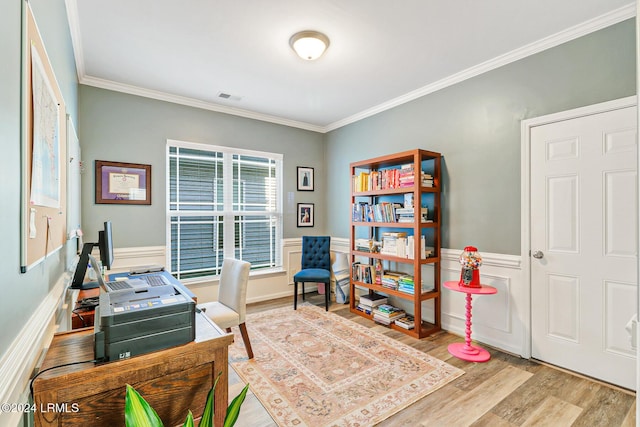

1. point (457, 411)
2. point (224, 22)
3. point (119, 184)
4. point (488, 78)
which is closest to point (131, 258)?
point (119, 184)

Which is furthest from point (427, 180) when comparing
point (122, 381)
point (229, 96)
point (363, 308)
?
point (122, 381)

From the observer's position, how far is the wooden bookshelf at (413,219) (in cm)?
315

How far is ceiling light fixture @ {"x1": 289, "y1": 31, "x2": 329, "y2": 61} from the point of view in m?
2.43

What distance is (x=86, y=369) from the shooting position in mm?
999

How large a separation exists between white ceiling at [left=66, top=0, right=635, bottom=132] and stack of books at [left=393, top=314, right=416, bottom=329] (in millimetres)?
2630

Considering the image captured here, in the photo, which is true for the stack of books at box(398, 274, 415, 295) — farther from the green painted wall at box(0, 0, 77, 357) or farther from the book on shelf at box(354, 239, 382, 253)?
the green painted wall at box(0, 0, 77, 357)

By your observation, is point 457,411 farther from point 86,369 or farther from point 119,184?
point 119,184

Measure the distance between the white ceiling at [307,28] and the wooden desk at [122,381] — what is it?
7.20 feet

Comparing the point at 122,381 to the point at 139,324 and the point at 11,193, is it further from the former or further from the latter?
the point at 11,193

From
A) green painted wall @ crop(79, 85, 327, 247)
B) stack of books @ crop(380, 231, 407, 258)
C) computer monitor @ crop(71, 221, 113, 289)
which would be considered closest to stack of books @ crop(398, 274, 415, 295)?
stack of books @ crop(380, 231, 407, 258)

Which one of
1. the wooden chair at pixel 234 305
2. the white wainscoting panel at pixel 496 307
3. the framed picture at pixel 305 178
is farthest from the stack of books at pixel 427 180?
the framed picture at pixel 305 178

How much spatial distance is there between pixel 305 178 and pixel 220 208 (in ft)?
4.79

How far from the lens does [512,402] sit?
207 cm

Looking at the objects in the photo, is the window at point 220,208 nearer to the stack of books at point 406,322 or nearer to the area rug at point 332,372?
the area rug at point 332,372
